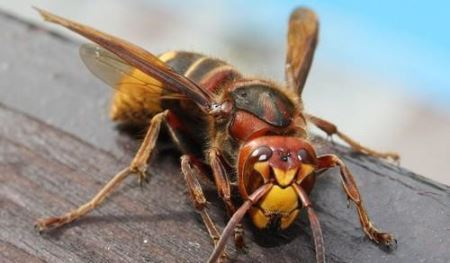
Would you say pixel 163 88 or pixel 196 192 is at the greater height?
pixel 163 88

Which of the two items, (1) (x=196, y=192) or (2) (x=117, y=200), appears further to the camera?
(2) (x=117, y=200)

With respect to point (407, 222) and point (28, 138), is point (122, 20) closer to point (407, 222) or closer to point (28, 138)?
point (28, 138)

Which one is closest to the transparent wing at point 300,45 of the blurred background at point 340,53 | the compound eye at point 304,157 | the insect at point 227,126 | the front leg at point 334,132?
the insect at point 227,126

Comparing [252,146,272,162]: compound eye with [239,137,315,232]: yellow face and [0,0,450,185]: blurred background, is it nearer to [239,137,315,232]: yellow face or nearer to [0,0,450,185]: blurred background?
[239,137,315,232]: yellow face

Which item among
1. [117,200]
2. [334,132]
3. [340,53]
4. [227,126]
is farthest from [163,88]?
[340,53]

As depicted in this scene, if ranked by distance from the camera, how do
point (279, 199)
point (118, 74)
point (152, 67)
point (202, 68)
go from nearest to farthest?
point (279, 199)
point (152, 67)
point (118, 74)
point (202, 68)

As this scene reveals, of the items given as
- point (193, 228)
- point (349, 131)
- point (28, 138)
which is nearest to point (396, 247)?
point (193, 228)

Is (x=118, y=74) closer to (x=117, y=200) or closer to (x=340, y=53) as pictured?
(x=117, y=200)
